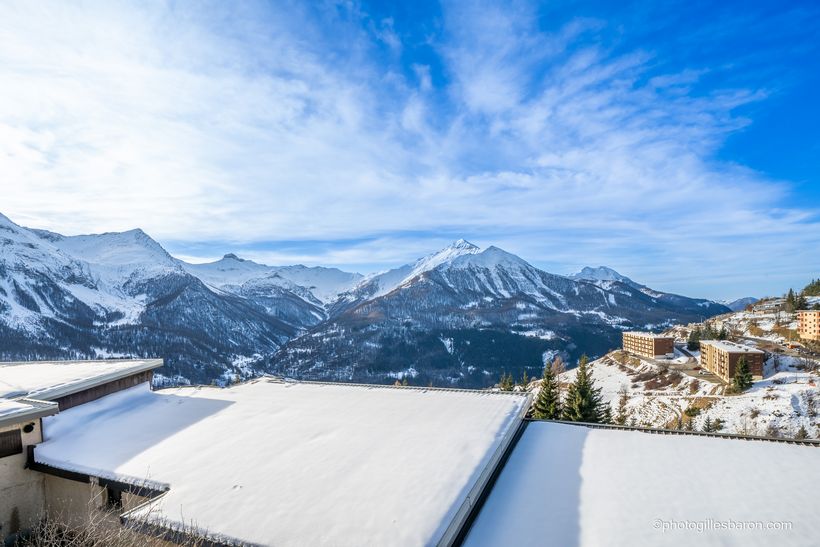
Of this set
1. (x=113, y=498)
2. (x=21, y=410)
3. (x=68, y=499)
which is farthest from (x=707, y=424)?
(x=21, y=410)

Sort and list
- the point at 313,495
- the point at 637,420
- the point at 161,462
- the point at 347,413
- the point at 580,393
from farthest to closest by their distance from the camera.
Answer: the point at 637,420, the point at 580,393, the point at 347,413, the point at 161,462, the point at 313,495

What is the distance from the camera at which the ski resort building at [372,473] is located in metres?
11.0

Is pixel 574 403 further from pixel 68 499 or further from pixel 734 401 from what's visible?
pixel 734 401

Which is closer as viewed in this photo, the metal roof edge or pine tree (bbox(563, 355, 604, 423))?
the metal roof edge

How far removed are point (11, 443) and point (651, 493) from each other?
24.1 m

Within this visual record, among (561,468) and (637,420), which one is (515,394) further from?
(637,420)

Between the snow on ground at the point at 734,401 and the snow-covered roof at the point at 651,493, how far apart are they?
103 feet

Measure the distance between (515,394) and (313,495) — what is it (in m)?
14.5

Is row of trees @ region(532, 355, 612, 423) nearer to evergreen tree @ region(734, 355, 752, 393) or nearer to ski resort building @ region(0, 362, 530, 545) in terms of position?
ski resort building @ region(0, 362, 530, 545)

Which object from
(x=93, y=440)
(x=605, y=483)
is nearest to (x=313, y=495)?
(x=605, y=483)

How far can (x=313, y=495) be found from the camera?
12.1m

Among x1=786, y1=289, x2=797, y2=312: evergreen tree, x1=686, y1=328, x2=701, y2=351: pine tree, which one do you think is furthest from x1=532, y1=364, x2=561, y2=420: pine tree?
x1=786, y1=289, x2=797, y2=312: evergreen tree

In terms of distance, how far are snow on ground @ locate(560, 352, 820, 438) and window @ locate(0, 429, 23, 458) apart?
175 feet

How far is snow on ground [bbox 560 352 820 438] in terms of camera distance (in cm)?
4994
